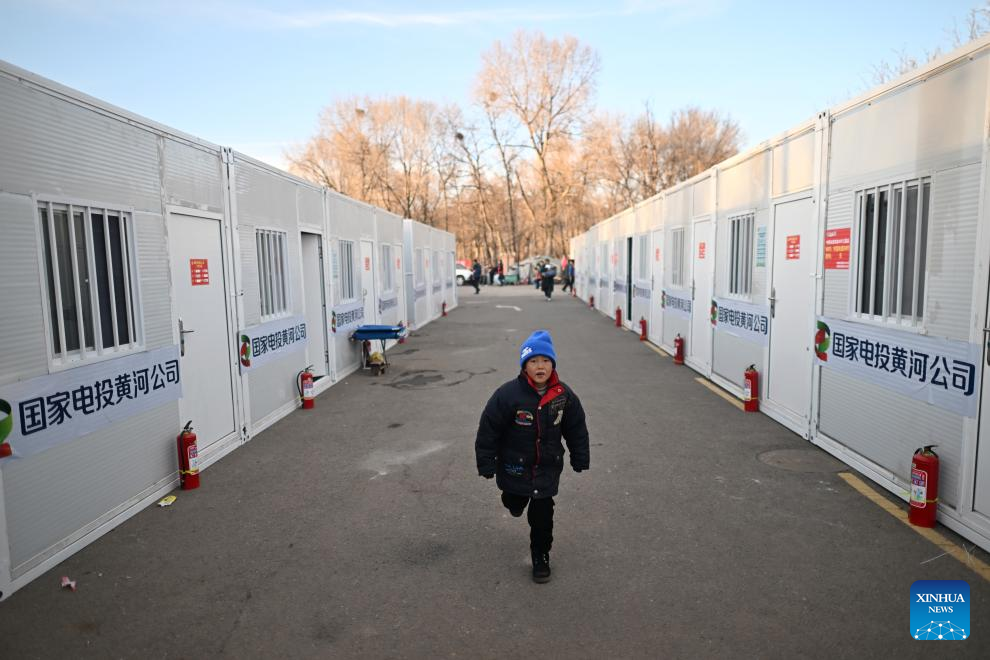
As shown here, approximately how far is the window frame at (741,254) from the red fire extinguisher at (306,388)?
245 inches

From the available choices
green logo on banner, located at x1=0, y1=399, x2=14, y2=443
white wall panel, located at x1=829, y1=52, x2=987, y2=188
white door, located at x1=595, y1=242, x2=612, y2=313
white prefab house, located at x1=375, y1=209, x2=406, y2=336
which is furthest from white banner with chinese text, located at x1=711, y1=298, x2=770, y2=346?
white door, located at x1=595, y1=242, x2=612, y2=313

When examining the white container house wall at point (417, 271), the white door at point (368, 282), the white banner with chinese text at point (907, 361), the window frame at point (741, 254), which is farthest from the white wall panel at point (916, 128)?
the white container house wall at point (417, 271)

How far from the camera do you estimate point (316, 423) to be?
8.23 m

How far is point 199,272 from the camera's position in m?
6.48

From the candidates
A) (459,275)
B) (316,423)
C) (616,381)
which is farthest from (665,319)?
(459,275)

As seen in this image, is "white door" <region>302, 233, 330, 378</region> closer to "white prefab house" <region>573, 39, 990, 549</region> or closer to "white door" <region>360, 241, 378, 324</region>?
"white door" <region>360, 241, 378, 324</region>

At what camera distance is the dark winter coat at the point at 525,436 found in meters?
3.94

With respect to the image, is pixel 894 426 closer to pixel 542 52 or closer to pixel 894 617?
pixel 894 617

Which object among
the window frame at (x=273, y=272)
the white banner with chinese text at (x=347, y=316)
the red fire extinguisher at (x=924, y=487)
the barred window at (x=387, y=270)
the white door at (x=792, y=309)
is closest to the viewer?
the red fire extinguisher at (x=924, y=487)

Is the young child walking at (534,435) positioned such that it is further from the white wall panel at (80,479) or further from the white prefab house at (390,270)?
the white prefab house at (390,270)

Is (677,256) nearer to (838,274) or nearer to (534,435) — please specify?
(838,274)

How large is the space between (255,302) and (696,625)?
240 inches

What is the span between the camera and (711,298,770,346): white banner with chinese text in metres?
8.38

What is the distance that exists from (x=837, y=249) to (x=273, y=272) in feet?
21.6
